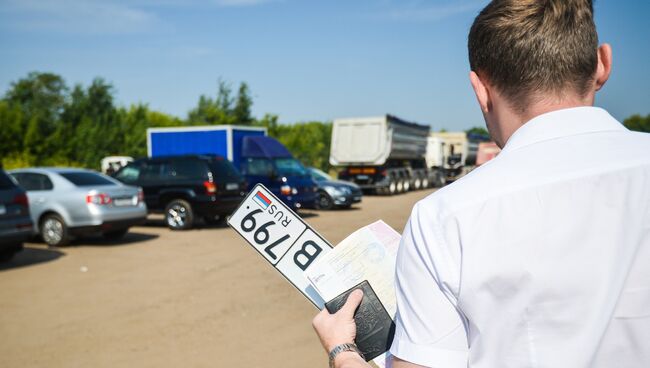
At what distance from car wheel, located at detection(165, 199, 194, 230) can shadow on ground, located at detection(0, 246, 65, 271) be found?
3.29 metres

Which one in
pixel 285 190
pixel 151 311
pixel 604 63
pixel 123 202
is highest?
pixel 604 63

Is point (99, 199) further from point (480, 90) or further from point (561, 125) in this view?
point (561, 125)

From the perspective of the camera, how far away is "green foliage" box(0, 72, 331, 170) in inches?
A: 1233

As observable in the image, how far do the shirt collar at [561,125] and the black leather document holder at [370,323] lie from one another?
0.62 metres

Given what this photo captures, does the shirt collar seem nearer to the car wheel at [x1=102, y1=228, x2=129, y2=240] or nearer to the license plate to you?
the license plate

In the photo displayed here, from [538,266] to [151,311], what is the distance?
19.9 feet

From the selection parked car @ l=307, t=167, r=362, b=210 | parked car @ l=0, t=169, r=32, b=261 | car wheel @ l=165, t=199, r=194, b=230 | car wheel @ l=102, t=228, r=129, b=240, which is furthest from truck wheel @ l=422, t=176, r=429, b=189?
parked car @ l=0, t=169, r=32, b=261

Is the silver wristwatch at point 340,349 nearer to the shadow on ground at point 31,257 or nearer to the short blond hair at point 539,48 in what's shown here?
the short blond hair at point 539,48

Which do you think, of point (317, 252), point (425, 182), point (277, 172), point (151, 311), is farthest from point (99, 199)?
point (425, 182)

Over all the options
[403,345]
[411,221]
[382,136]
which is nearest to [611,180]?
[411,221]

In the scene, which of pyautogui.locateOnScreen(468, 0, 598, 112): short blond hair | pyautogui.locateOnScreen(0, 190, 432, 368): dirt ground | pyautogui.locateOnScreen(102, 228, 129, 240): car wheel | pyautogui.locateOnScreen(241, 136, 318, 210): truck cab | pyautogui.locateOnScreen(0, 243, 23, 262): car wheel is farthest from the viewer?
Result: pyautogui.locateOnScreen(241, 136, 318, 210): truck cab

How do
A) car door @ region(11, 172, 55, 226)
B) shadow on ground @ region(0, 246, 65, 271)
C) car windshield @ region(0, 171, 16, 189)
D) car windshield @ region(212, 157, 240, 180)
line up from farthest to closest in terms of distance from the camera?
car windshield @ region(212, 157, 240, 180)
car door @ region(11, 172, 55, 226)
shadow on ground @ region(0, 246, 65, 271)
car windshield @ region(0, 171, 16, 189)

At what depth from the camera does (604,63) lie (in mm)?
1334

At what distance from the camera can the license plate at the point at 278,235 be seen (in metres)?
1.99
